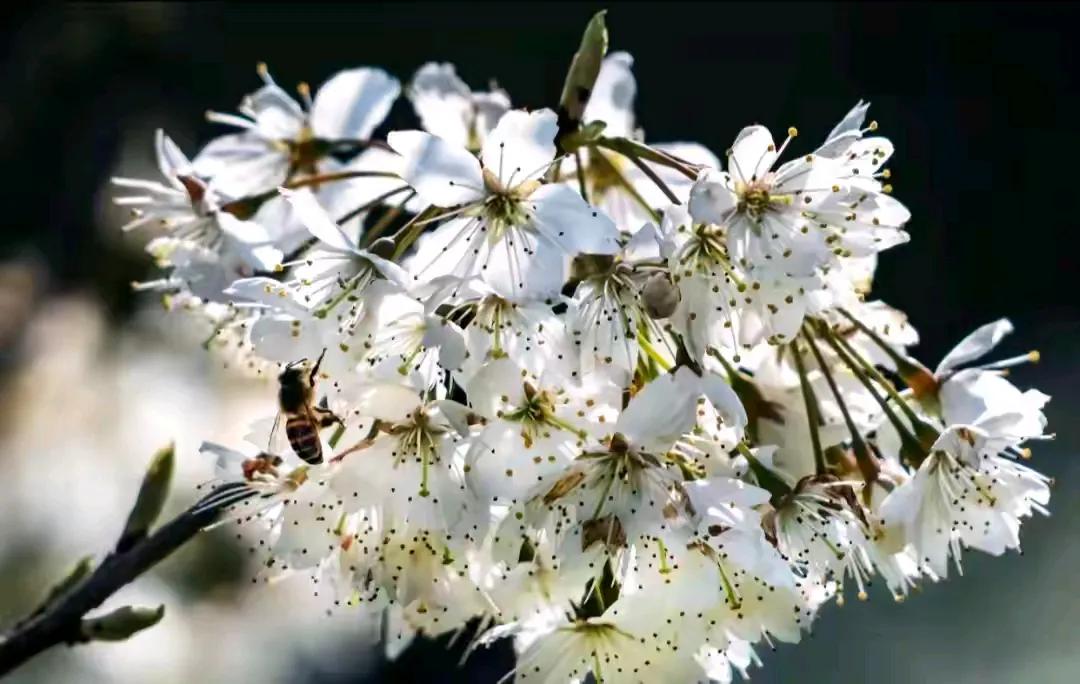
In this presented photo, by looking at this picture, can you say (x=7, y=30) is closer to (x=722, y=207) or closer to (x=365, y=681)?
(x=365, y=681)

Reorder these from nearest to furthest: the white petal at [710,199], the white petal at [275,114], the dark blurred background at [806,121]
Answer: the white petal at [710,199] < the white petal at [275,114] < the dark blurred background at [806,121]

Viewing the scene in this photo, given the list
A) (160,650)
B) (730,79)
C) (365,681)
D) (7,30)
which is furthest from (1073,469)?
(7,30)

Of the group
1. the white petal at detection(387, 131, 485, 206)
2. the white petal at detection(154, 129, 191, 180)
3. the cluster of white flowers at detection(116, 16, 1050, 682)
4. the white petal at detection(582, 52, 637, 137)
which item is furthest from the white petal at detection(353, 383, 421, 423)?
the white petal at detection(582, 52, 637, 137)

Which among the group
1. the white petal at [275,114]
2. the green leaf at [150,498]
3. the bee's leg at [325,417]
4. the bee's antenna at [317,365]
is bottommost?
the green leaf at [150,498]

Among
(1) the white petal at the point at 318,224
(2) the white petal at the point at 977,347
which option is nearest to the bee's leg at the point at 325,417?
(1) the white petal at the point at 318,224

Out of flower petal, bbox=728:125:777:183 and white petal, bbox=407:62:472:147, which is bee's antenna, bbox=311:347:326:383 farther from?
white petal, bbox=407:62:472:147

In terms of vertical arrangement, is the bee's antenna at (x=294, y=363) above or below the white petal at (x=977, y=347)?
above

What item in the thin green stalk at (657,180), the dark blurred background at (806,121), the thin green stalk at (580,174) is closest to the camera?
the thin green stalk at (657,180)

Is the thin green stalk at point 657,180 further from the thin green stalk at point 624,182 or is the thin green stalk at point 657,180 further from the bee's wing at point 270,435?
the bee's wing at point 270,435
